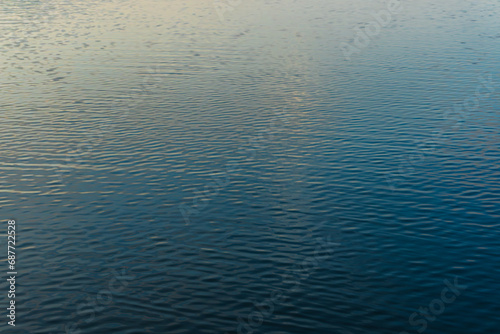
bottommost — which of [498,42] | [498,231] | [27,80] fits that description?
[27,80]

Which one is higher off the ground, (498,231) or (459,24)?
(459,24)

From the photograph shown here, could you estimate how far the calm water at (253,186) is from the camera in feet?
108

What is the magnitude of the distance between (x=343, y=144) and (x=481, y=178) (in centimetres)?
1346

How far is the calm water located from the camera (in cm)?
3306

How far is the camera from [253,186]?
157 feet

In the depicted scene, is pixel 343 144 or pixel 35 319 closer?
pixel 35 319

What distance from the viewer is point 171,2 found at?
14888 centimetres

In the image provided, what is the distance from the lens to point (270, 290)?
1342 inches

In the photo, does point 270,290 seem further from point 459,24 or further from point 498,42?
point 459,24

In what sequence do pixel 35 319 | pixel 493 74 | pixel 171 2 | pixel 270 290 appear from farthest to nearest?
pixel 171 2
pixel 493 74
pixel 270 290
pixel 35 319

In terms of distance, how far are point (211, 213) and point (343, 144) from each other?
18390mm

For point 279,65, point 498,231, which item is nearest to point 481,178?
point 498,231

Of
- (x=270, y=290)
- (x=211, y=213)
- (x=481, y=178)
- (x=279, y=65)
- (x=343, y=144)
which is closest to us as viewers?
(x=270, y=290)

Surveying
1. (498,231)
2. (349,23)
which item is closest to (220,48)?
(349,23)
